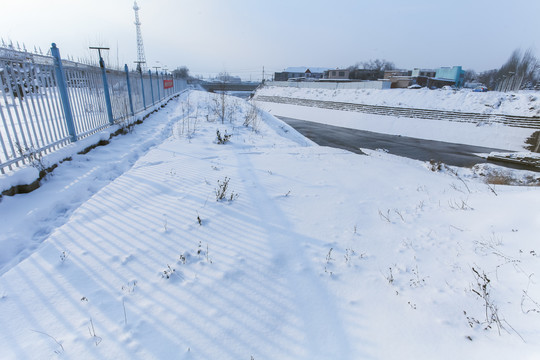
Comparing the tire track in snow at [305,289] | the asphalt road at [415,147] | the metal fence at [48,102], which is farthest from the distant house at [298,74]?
the tire track in snow at [305,289]

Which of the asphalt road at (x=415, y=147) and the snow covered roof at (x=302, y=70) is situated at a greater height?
the snow covered roof at (x=302, y=70)

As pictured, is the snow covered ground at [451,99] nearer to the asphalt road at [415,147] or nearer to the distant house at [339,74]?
the asphalt road at [415,147]

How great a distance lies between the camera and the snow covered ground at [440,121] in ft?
71.7

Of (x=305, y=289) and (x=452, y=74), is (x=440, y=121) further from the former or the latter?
(x=452, y=74)

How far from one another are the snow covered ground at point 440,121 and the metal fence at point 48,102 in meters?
20.0

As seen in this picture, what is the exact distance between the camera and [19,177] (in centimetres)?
386

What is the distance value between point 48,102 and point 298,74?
90.7 meters

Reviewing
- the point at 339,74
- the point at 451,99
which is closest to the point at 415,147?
the point at 451,99

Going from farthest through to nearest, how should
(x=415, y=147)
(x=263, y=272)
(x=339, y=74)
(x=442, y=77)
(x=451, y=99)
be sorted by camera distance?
(x=339, y=74) → (x=442, y=77) → (x=451, y=99) → (x=415, y=147) → (x=263, y=272)

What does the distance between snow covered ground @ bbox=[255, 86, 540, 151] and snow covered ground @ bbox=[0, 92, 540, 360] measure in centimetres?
2307

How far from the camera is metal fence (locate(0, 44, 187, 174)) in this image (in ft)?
13.6

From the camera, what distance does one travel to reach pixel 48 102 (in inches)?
199

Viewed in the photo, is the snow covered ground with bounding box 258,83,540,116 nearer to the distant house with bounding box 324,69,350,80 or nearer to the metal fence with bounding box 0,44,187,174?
the metal fence with bounding box 0,44,187,174

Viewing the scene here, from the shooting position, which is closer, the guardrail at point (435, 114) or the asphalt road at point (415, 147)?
the asphalt road at point (415, 147)
